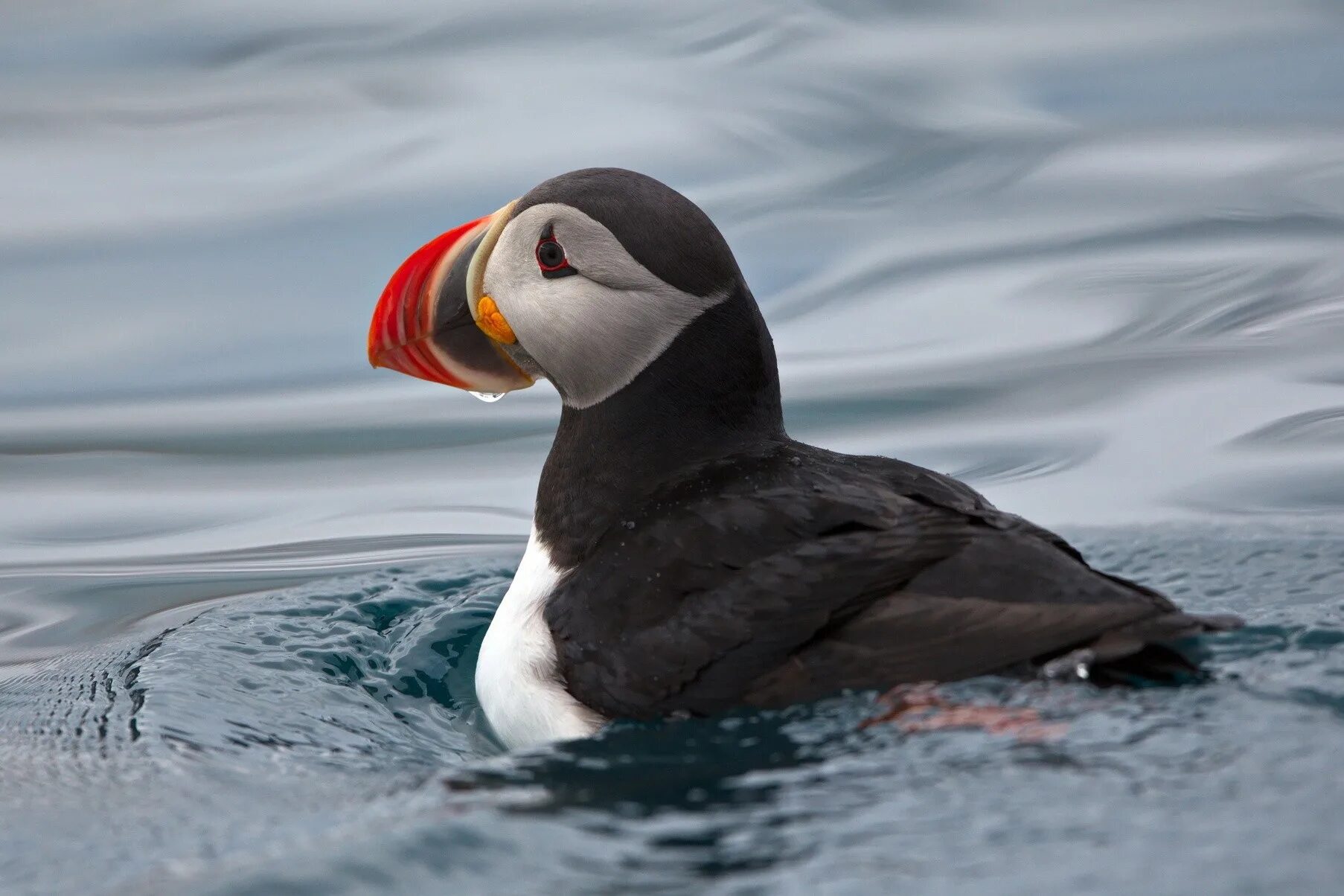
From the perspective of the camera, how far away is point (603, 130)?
9.32 m

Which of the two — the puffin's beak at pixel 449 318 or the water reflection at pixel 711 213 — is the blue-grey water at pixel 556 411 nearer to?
the water reflection at pixel 711 213

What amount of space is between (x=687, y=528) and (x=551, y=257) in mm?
857

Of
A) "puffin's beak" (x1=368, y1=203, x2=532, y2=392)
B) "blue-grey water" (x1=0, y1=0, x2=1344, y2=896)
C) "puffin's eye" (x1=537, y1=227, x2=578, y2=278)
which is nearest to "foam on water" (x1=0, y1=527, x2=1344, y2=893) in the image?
"blue-grey water" (x1=0, y1=0, x2=1344, y2=896)

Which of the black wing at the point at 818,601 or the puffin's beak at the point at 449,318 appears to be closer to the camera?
the black wing at the point at 818,601

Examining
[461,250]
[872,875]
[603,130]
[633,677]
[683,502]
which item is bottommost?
[872,875]

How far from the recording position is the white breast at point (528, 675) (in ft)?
13.2

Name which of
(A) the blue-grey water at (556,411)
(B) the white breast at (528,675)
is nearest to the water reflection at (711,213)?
(A) the blue-grey water at (556,411)

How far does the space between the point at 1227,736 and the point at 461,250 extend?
2297mm

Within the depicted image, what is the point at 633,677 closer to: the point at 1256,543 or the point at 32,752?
the point at 32,752

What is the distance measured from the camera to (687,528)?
12.9ft

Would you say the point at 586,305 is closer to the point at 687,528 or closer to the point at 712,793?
the point at 687,528

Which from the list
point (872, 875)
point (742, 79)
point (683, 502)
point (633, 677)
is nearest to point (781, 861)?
point (872, 875)

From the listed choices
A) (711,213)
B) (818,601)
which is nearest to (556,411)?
(711,213)

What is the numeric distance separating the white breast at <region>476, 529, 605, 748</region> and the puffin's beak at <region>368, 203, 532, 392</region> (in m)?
0.52
